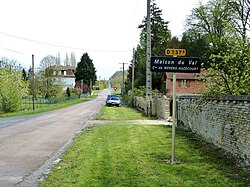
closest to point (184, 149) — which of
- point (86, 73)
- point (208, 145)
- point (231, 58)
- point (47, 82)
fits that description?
point (208, 145)

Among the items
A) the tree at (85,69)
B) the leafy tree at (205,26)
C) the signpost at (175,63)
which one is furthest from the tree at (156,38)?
the signpost at (175,63)

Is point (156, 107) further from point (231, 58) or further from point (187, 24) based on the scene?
point (187, 24)

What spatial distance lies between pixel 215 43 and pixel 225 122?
5.02m

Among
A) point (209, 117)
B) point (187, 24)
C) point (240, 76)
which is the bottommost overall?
point (209, 117)

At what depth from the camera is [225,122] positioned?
29.0 ft

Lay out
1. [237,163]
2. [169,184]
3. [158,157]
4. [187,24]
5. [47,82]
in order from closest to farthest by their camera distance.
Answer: [169,184]
[237,163]
[158,157]
[187,24]
[47,82]

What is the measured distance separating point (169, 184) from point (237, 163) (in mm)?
2374

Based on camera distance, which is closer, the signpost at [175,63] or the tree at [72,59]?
the signpost at [175,63]

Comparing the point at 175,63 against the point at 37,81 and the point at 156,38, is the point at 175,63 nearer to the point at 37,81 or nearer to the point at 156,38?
the point at 156,38

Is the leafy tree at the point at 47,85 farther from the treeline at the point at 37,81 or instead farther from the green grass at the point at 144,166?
the green grass at the point at 144,166

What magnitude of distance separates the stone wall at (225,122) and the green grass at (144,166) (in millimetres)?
340

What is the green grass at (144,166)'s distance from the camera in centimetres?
613

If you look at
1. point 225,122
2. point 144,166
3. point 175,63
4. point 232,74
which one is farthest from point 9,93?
point 144,166

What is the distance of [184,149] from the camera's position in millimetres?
9594
